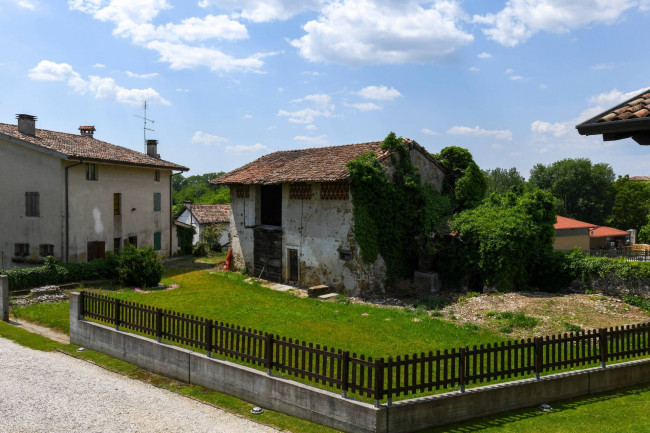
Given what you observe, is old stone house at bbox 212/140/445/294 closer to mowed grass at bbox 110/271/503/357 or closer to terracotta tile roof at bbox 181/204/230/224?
mowed grass at bbox 110/271/503/357

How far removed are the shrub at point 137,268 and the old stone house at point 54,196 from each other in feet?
14.3

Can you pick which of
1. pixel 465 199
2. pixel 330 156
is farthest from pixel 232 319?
pixel 465 199

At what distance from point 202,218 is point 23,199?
17.8m

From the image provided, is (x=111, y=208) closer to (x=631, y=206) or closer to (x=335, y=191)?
(x=335, y=191)

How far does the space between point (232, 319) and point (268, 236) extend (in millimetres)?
9652

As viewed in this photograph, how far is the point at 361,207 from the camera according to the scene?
2158 cm

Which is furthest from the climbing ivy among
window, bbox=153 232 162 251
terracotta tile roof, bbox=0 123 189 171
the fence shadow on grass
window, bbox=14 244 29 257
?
window, bbox=14 244 29 257

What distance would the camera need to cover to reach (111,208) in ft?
93.8

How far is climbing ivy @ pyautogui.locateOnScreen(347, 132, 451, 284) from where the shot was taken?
21.5m

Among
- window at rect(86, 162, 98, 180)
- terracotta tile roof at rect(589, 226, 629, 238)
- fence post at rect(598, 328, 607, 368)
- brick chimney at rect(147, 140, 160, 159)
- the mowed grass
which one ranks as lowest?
the mowed grass

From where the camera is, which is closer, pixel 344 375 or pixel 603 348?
pixel 344 375

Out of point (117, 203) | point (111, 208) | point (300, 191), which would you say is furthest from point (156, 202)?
point (300, 191)

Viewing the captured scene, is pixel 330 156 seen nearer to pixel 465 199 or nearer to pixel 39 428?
pixel 465 199

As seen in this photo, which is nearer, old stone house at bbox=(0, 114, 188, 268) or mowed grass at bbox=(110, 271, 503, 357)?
mowed grass at bbox=(110, 271, 503, 357)
